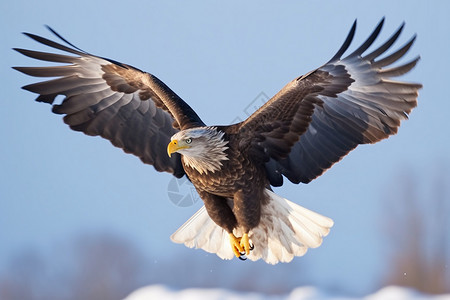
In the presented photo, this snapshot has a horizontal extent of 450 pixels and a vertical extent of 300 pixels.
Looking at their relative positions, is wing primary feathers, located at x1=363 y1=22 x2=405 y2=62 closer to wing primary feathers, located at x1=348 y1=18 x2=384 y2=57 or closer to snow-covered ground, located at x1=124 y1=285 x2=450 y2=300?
wing primary feathers, located at x1=348 y1=18 x2=384 y2=57

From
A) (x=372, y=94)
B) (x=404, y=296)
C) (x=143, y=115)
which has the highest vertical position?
(x=143, y=115)

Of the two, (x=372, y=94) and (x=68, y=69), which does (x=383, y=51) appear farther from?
(x=68, y=69)

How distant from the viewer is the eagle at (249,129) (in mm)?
5016

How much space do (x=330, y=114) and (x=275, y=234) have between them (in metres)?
1.00

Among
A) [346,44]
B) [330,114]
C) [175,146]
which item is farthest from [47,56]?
[346,44]

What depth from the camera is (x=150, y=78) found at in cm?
555

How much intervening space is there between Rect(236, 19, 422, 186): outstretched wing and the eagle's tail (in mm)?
305

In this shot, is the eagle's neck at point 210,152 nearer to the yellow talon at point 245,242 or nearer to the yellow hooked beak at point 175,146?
the yellow hooked beak at point 175,146

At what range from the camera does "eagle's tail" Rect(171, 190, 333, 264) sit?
5.55m

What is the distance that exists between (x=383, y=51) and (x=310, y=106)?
60cm

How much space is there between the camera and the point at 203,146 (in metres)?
4.99

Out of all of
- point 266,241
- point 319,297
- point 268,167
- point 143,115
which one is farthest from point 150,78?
point 319,297

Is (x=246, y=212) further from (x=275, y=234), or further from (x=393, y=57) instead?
(x=393, y=57)

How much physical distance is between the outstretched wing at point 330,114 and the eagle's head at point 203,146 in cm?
19
